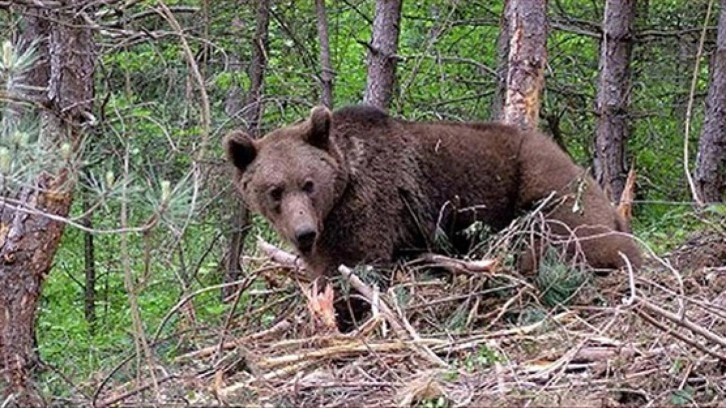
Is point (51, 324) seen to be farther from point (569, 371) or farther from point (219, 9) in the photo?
point (569, 371)

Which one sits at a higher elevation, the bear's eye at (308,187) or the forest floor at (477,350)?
the bear's eye at (308,187)

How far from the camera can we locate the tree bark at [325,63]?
36.6 feet

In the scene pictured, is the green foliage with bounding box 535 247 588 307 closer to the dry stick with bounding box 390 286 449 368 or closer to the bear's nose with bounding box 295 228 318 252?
the dry stick with bounding box 390 286 449 368

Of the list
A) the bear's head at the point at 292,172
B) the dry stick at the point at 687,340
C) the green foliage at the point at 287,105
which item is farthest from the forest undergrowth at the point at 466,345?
the bear's head at the point at 292,172

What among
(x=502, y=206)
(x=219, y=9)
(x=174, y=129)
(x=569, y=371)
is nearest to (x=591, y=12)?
(x=219, y=9)

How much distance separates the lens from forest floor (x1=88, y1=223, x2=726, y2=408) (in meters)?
5.37

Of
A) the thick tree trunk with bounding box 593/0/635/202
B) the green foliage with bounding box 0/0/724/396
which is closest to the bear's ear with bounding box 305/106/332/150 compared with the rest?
the green foliage with bounding box 0/0/724/396

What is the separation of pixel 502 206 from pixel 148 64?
445 centimetres

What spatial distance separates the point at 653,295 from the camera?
7.04 metres

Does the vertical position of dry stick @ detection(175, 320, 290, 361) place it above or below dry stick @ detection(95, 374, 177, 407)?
below

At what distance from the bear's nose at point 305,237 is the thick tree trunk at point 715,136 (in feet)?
21.9

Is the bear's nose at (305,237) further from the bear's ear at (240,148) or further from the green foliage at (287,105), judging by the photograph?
the green foliage at (287,105)

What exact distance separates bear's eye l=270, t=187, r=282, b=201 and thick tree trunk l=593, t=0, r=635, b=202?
544 centimetres

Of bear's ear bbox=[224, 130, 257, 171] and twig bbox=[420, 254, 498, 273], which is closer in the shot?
twig bbox=[420, 254, 498, 273]
